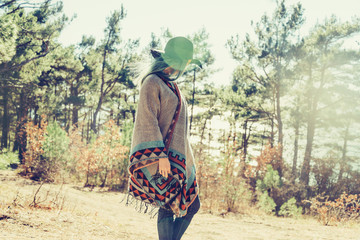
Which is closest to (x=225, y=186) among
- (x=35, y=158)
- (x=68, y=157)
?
(x=68, y=157)

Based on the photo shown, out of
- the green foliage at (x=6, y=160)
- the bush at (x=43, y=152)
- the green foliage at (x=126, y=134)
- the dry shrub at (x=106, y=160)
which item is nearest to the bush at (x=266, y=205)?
the dry shrub at (x=106, y=160)

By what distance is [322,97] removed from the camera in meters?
17.3

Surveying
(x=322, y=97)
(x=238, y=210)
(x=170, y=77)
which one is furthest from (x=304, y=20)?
(x=170, y=77)

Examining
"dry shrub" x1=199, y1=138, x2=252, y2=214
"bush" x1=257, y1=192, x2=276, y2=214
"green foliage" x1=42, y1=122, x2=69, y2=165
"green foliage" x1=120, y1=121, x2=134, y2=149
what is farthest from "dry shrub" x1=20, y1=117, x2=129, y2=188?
"bush" x1=257, y1=192, x2=276, y2=214

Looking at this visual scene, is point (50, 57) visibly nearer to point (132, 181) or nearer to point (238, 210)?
point (238, 210)

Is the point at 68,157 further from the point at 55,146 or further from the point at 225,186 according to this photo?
the point at 225,186

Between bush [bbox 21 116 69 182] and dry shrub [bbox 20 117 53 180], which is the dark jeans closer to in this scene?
bush [bbox 21 116 69 182]

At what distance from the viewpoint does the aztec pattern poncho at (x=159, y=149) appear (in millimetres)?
2002

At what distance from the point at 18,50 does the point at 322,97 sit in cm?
1561

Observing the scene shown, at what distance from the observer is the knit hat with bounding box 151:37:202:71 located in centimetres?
217

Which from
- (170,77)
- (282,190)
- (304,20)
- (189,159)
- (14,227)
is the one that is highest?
(304,20)

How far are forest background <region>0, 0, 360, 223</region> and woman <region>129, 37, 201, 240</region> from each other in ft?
13.9

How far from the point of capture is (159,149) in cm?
198

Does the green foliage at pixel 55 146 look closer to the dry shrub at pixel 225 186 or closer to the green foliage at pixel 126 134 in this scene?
the green foliage at pixel 126 134
